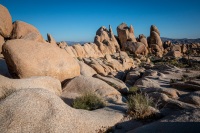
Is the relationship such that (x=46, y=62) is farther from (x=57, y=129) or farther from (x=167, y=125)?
(x=167, y=125)

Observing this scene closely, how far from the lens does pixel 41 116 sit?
599 centimetres

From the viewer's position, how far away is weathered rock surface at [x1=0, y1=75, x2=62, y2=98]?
33.7 feet

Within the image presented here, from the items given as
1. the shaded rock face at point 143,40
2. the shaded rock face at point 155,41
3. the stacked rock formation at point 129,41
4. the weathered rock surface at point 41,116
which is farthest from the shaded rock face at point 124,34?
the weathered rock surface at point 41,116

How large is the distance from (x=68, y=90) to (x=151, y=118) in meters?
7.05

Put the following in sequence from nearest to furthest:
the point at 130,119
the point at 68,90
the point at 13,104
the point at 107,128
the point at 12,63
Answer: the point at 13,104 < the point at 107,128 < the point at 130,119 < the point at 12,63 < the point at 68,90

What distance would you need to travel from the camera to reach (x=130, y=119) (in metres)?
7.49

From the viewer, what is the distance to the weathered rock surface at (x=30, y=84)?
10.3 meters

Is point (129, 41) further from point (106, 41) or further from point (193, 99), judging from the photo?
point (193, 99)

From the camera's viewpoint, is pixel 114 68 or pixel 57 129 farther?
pixel 114 68

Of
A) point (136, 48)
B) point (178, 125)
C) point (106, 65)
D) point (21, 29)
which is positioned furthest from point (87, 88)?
point (136, 48)

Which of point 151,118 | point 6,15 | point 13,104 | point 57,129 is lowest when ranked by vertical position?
point 151,118

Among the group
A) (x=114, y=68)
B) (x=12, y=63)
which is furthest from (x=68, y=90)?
(x=114, y=68)

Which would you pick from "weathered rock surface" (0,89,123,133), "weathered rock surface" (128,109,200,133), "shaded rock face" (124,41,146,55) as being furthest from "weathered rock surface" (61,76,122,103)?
"shaded rock face" (124,41,146,55)

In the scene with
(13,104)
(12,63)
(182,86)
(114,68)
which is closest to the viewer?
(13,104)
